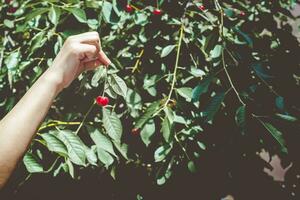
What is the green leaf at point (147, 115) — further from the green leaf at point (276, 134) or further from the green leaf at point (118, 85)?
the green leaf at point (276, 134)

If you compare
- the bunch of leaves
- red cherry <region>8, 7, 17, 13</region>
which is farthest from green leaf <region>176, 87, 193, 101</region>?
red cherry <region>8, 7, 17, 13</region>

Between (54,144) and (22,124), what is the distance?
0.47 meters

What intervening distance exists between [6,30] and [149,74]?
0.94m

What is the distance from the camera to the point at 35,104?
3.09 feet

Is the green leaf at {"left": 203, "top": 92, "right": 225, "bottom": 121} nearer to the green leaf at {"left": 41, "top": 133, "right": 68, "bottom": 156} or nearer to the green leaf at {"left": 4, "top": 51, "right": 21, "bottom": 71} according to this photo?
the green leaf at {"left": 41, "top": 133, "right": 68, "bottom": 156}

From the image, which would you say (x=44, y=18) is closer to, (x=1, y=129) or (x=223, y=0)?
(x=223, y=0)

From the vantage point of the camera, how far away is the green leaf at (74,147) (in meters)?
1.39

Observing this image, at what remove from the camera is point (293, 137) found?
164 centimetres

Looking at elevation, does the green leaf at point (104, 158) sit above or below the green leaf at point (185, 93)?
below

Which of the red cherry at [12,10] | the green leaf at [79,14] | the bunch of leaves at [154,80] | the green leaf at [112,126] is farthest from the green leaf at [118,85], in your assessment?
the red cherry at [12,10]

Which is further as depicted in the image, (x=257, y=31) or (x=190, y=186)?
(x=257, y=31)

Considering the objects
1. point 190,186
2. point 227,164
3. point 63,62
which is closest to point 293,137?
point 227,164

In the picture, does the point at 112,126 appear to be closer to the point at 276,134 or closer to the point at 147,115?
the point at 147,115

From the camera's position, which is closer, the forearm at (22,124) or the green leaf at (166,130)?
the forearm at (22,124)
